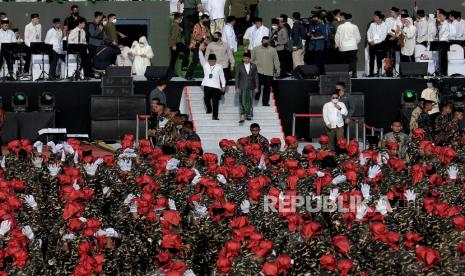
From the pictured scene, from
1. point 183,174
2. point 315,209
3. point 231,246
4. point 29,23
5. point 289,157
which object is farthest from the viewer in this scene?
point 29,23

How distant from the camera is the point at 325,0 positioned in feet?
135

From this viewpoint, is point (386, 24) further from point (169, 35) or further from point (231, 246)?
point (231, 246)

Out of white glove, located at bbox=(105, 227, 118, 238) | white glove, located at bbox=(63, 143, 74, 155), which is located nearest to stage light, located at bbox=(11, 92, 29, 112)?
white glove, located at bbox=(63, 143, 74, 155)

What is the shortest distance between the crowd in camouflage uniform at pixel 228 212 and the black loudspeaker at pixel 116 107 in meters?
9.39

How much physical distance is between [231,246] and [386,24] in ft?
69.4

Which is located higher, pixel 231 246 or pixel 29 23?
pixel 29 23

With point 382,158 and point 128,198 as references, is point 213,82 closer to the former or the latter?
point 382,158

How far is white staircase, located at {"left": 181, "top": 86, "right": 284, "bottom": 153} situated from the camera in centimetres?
3453

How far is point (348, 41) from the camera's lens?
36.6 meters

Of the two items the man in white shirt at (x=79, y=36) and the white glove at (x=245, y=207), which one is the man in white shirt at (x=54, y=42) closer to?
the man in white shirt at (x=79, y=36)

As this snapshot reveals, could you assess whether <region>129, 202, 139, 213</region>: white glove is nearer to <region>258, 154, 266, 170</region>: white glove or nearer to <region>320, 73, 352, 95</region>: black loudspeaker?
<region>258, 154, 266, 170</region>: white glove

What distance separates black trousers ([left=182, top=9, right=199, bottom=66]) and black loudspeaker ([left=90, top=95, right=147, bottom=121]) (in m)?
2.57

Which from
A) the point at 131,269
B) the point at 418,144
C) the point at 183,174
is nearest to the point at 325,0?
the point at 418,144

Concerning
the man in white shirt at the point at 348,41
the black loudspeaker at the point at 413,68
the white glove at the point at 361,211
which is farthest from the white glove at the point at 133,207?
the black loudspeaker at the point at 413,68
